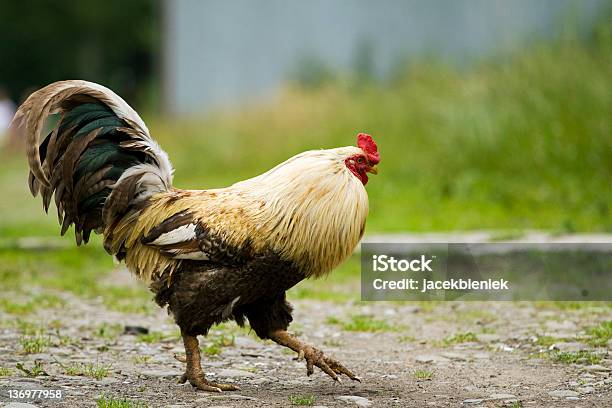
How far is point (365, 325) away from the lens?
8344 mm

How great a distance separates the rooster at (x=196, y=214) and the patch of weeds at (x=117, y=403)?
58cm

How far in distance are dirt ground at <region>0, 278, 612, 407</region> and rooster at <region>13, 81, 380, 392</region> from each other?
1.03 feet

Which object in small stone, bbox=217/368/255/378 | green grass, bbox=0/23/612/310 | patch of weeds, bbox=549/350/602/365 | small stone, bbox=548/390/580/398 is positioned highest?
green grass, bbox=0/23/612/310

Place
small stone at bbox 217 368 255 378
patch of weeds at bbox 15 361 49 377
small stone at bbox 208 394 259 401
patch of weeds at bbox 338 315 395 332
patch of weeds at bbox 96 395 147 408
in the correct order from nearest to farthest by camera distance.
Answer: patch of weeds at bbox 96 395 147 408
small stone at bbox 208 394 259 401
patch of weeds at bbox 15 361 49 377
small stone at bbox 217 368 255 378
patch of weeds at bbox 338 315 395 332

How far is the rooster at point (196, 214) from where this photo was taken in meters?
6.04

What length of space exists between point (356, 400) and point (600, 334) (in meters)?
2.45

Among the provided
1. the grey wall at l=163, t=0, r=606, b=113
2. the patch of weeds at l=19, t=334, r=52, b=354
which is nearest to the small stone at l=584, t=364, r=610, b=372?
the patch of weeds at l=19, t=334, r=52, b=354

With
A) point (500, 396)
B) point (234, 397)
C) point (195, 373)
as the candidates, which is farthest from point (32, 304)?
point (500, 396)

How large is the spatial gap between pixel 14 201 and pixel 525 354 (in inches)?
534

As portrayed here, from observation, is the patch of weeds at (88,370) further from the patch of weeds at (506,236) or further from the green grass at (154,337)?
the patch of weeds at (506,236)

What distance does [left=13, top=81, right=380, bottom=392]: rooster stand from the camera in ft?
19.8

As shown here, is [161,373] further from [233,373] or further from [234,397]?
[234,397]

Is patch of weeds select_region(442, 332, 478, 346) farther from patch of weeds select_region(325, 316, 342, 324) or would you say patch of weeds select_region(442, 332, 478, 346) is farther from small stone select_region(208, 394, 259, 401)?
small stone select_region(208, 394, 259, 401)

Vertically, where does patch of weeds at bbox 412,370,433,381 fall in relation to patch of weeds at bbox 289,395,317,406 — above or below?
above
